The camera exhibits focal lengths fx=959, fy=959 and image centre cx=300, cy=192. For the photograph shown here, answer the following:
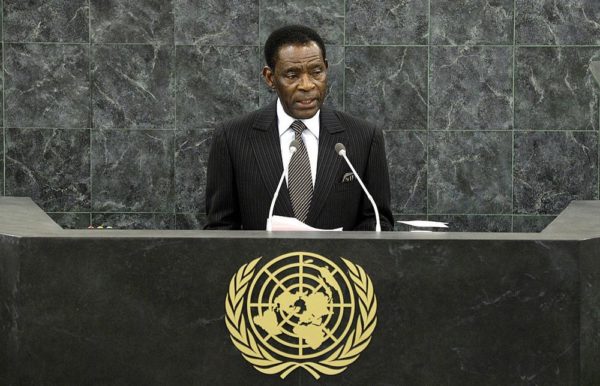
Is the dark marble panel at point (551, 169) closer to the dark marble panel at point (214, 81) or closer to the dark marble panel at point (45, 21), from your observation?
the dark marble panel at point (214, 81)

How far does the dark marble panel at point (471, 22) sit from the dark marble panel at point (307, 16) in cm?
57

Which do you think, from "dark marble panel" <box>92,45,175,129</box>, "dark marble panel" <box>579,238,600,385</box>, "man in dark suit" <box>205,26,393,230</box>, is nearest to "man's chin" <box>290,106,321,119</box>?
"man in dark suit" <box>205,26,393,230</box>

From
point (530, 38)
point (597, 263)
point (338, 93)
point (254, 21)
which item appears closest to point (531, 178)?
point (530, 38)

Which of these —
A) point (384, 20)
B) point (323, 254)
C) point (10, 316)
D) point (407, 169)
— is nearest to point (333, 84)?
point (384, 20)

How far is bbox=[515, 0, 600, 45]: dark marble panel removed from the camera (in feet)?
18.7

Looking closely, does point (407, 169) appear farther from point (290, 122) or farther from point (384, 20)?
point (290, 122)

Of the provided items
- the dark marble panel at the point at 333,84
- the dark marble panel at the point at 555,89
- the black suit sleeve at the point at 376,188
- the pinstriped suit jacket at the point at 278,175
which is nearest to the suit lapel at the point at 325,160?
the pinstriped suit jacket at the point at 278,175

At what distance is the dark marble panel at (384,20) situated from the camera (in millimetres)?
5684

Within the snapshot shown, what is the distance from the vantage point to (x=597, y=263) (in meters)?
2.22

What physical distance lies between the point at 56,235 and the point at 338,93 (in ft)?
12.0

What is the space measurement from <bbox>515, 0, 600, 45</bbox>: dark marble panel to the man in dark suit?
2.55 m

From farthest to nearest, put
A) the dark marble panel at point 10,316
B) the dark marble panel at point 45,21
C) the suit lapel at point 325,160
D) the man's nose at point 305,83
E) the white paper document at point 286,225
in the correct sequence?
1. the dark marble panel at point 45,21
2. the man's nose at point 305,83
3. the suit lapel at point 325,160
4. the white paper document at point 286,225
5. the dark marble panel at point 10,316

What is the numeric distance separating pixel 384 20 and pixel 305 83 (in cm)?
245

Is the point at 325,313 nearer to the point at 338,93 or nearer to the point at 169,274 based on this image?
the point at 169,274
